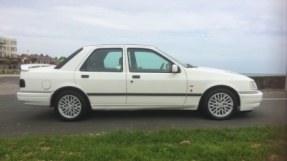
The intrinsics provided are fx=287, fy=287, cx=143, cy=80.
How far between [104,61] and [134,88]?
→ 833mm

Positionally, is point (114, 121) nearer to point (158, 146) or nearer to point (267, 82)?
point (158, 146)

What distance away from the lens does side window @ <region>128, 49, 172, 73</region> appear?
5.69 m

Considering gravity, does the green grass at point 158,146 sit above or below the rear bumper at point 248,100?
below

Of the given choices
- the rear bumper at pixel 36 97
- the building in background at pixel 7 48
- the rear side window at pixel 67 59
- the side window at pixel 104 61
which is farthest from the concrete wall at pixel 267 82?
the building in background at pixel 7 48

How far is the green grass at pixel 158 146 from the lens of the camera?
11.2 ft

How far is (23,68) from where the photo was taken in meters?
5.67

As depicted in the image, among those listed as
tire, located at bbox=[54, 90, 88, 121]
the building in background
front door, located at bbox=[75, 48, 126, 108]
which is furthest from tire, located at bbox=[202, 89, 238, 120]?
the building in background

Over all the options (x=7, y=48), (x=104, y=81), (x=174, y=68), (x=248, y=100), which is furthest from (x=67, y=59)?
(x=7, y=48)

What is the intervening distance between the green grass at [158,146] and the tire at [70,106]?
141 centimetres

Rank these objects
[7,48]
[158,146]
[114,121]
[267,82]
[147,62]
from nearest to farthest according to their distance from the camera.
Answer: [158,146] < [114,121] < [147,62] < [267,82] < [7,48]

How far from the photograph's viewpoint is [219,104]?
5668 millimetres

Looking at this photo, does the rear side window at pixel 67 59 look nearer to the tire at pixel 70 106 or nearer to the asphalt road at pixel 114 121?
the tire at pixel 70 106

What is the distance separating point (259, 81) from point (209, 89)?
680 centimetres

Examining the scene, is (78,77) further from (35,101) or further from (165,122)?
(165,122)
